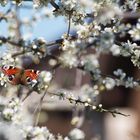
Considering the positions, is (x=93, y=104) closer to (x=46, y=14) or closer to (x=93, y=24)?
(x=93, y=24)

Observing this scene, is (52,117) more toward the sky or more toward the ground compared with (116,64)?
more toward the ground

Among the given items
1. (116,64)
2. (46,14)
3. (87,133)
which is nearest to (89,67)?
(46,14)

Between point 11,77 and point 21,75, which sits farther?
point 11,77
